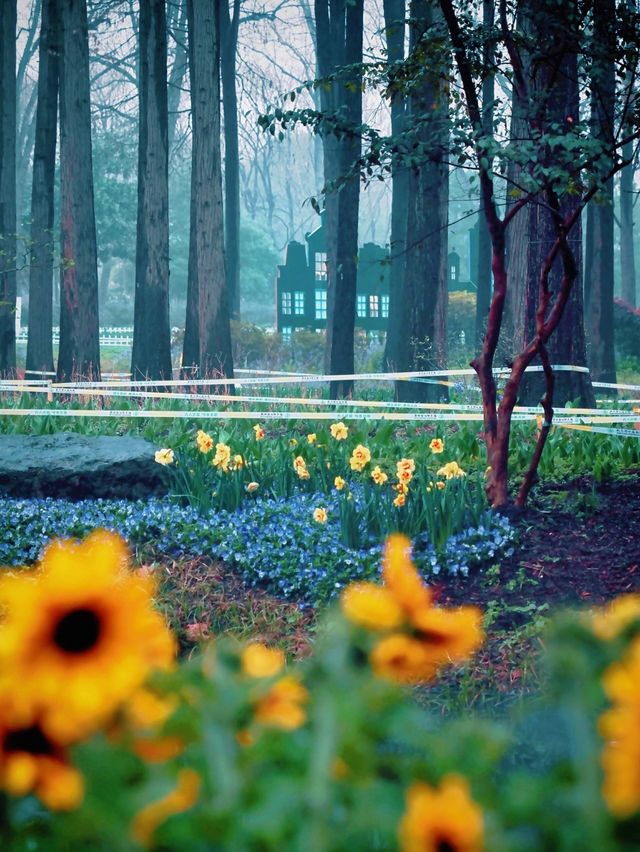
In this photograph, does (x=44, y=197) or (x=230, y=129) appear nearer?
(x=44, y=197)

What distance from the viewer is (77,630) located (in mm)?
756

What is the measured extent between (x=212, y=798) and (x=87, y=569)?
186mm

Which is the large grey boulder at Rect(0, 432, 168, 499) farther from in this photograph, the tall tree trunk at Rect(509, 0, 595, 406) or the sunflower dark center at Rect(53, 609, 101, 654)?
the sunflower dark center at Rect(53, 609, 101, 654)

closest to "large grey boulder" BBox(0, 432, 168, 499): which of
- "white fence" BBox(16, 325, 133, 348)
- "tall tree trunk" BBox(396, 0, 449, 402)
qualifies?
"tall tree trunk" BBox(396, 0, 449, 402)

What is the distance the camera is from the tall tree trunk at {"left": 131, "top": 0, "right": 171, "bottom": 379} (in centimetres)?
1338

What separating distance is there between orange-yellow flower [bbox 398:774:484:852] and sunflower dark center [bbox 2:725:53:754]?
28 cm

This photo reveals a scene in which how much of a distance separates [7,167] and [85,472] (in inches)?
474

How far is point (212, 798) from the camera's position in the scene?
2.44ft

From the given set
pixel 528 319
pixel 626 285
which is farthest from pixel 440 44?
pixel 626 285

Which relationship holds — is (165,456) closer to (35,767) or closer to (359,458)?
(359,458)

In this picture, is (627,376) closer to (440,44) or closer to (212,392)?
(212,392)

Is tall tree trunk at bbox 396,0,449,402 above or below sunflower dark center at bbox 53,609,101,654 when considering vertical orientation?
above

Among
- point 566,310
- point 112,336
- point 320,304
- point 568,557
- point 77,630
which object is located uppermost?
point 320,304

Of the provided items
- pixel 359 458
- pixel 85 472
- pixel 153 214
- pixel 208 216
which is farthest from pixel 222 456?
pixel 153 214
